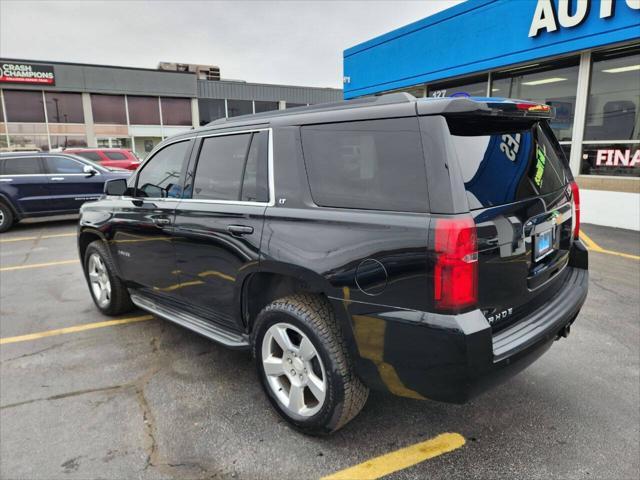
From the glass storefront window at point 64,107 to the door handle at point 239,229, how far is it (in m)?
29.8

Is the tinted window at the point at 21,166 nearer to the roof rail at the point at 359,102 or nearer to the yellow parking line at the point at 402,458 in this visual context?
the roof rail at the point at 359,102

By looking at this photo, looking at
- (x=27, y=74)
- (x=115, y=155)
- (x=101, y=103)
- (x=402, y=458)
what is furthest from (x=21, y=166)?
(x=101, y=103)

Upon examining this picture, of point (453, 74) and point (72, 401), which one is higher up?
point (453, 74)

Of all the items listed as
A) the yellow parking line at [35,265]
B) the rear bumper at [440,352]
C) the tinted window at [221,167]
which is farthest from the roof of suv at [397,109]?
the yellow parking line at [35,265]

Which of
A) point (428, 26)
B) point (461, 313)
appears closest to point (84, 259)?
point (461, 313)

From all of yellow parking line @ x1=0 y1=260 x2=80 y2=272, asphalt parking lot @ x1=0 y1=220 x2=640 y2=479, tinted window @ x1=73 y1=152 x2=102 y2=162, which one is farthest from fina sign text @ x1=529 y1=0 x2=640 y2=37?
tinted window @ x1=73 y1=152 x2=102 y2=162

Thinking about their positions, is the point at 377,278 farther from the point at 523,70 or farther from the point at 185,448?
the point at 523,70

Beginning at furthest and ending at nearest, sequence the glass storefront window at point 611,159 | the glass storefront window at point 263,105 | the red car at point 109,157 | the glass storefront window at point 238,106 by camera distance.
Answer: the glass storefront window at point 263,105 → the glass storefront window at point 238,106 → the red car at point 109,157 → the glass storefront window at point 611,159

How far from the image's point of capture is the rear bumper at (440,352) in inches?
77.1

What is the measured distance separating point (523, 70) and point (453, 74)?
1.91 meters

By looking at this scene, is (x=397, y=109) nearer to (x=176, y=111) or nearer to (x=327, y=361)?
(x=327, y=361)

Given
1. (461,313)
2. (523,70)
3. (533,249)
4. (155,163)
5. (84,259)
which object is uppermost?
(523,70)

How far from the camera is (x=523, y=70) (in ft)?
35.7

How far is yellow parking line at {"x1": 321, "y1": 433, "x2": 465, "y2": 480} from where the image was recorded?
7.49 ft
